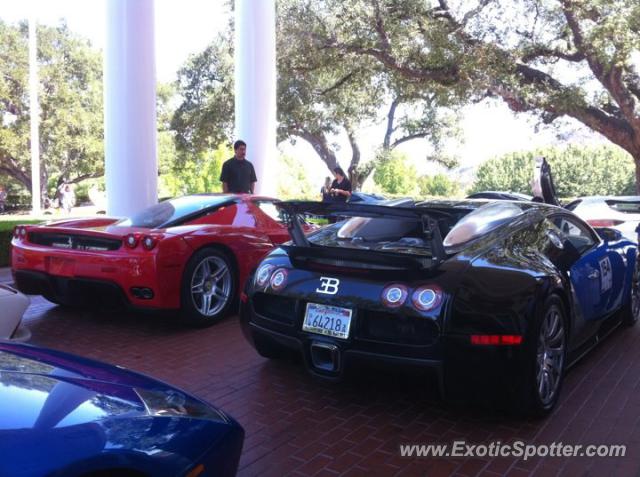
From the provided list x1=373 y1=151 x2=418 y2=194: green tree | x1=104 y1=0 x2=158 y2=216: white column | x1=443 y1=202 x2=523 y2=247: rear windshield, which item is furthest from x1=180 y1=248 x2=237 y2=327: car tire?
x1=373 y1=151 x2=418 y2=194: green tree

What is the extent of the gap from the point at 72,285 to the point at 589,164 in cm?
4441

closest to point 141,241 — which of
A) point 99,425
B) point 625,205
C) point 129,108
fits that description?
point 99,425

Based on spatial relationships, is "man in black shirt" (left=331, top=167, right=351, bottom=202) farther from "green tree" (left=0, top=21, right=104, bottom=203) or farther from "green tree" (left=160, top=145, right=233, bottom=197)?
"green tree" (left=0, top=21, right=104, bottom=203)

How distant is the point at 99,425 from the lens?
5.91ft

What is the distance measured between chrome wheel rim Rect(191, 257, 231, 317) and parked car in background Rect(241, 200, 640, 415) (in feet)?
5.03

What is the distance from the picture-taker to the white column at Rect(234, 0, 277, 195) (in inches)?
438

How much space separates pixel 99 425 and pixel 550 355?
273 cm

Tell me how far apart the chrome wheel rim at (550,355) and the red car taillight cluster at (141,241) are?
3.18 metres

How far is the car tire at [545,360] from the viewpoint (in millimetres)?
3307

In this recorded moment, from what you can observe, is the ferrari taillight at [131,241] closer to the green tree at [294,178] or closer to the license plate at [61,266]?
the license plate at [61,266]

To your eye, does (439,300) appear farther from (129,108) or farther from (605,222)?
(129,108)

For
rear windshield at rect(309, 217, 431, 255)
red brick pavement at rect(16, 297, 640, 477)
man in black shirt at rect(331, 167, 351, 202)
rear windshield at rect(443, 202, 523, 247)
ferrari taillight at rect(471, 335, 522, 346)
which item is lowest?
red brick pavement at rect(16, 297, 640, 477)

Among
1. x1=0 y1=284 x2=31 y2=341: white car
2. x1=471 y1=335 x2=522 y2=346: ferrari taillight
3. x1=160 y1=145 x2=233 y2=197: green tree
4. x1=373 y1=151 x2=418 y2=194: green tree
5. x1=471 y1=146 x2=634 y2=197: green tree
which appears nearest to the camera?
x1=471 y1=335 x2=522 y2=346: ferrari taillight

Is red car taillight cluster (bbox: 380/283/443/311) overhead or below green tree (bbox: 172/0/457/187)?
below
